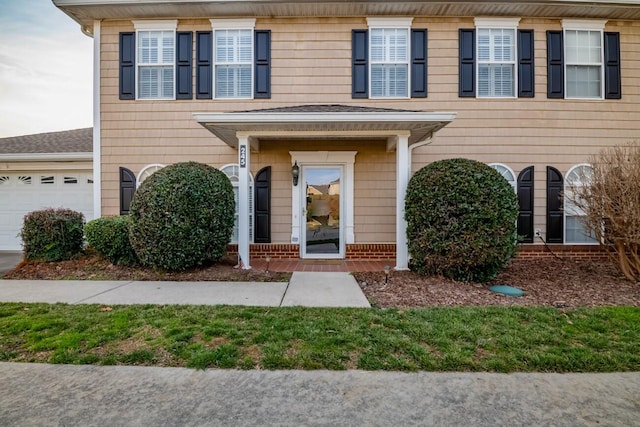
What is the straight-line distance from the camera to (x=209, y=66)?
24.1 ft

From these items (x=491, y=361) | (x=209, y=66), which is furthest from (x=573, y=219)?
(x=209, y=66)

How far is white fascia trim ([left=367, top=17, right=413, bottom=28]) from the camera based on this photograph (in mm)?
7195

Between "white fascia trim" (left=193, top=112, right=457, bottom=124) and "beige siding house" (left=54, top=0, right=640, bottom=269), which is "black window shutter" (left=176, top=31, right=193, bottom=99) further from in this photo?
"white fascia trim" (left=193, top=112, right=457, bottom=124)

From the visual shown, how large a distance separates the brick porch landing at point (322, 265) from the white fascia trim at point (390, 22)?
5251 millimetres

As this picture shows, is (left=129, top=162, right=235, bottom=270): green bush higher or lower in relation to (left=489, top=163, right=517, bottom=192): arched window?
lower

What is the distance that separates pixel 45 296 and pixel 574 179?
10.1m

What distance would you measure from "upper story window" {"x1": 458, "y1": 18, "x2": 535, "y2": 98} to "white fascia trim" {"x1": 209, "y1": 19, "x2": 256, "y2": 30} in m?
4.70

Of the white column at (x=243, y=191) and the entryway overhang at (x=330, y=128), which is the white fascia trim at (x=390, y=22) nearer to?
the entryway overhang at (x=330, y=128)

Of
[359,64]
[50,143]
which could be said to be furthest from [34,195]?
[359,64]

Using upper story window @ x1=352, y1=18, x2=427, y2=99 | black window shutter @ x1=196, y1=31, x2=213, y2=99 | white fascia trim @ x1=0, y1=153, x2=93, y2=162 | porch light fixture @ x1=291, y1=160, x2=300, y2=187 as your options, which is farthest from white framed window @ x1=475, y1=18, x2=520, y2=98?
white fascia trim @ x1=0, y1=153, x2=93, y2=162

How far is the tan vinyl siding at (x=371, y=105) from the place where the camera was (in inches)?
287

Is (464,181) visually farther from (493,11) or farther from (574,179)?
(493,11)

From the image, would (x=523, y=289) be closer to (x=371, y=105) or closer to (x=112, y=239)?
(x=371, y=105)

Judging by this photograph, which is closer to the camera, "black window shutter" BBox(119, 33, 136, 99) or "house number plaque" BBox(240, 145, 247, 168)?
"house number plaque" BBox(240, 145, 247, 168)
